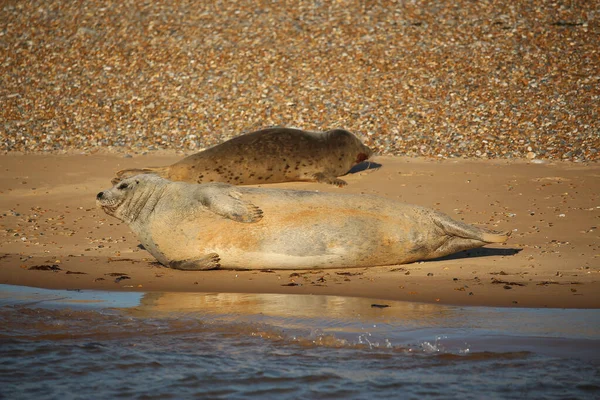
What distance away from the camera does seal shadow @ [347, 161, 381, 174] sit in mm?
11106

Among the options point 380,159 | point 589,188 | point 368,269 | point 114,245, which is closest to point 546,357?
point 368,269

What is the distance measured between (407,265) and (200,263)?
63.5 inches

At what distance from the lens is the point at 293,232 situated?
6586 millimetres

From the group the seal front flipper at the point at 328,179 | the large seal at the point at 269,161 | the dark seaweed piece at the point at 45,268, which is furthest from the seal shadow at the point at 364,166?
the dark seaweed piece at the point at 45,268

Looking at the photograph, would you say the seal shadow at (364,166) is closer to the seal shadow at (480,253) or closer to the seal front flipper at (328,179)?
the seal front flipper at (328,179)

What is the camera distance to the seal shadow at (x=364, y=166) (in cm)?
1111

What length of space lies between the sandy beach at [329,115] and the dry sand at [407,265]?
3 centimetres

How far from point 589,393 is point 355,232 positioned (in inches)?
112

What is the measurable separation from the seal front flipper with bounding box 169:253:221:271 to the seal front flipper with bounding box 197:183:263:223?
1.11ft

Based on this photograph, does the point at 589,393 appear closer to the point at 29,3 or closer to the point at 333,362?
the point at 333,362

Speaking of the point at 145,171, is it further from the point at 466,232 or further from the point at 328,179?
the point at 466,232

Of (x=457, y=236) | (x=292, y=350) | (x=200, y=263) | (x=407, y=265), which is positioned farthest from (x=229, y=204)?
(x=292, y=350)

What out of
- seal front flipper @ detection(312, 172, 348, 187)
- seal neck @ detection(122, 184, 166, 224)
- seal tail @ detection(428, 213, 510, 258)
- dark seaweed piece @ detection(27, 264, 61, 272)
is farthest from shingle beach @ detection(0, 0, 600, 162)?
dark seaweed piece @ detection(27, 264, 61, 272)

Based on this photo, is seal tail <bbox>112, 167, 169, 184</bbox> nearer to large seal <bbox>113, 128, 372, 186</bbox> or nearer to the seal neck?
large seal <bbox>113, 128, 372, 186</bbox>
